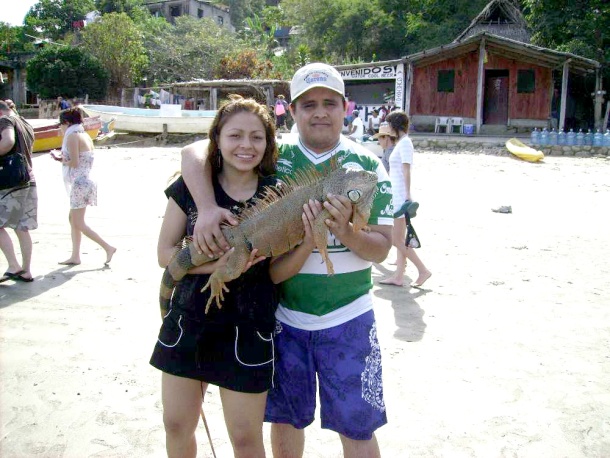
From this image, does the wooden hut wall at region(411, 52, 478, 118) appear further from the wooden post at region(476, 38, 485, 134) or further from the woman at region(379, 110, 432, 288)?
the woman at region(379, 110, 432, 288)

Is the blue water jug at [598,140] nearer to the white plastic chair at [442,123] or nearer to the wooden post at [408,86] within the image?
the white plastic chair at [442,123]

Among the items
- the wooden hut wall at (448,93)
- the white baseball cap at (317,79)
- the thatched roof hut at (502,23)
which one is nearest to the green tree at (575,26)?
the thatched roof hut at (502,23)

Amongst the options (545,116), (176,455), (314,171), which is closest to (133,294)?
(176,455)

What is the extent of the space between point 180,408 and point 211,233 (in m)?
0.78

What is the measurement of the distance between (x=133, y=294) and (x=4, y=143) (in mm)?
2105

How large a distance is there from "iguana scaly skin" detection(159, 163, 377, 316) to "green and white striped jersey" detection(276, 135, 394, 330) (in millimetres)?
153

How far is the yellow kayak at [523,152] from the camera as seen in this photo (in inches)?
746

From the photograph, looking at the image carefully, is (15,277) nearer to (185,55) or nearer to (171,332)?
(171,332)

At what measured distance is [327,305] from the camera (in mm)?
2463

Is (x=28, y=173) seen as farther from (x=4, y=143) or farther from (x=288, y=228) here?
(x=288, y=228)

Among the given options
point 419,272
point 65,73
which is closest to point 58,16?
point 65,73

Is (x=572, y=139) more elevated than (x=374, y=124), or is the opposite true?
(x=374, y=124)

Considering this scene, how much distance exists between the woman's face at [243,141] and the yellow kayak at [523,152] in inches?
727

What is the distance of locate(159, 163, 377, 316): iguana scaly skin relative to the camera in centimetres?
223
